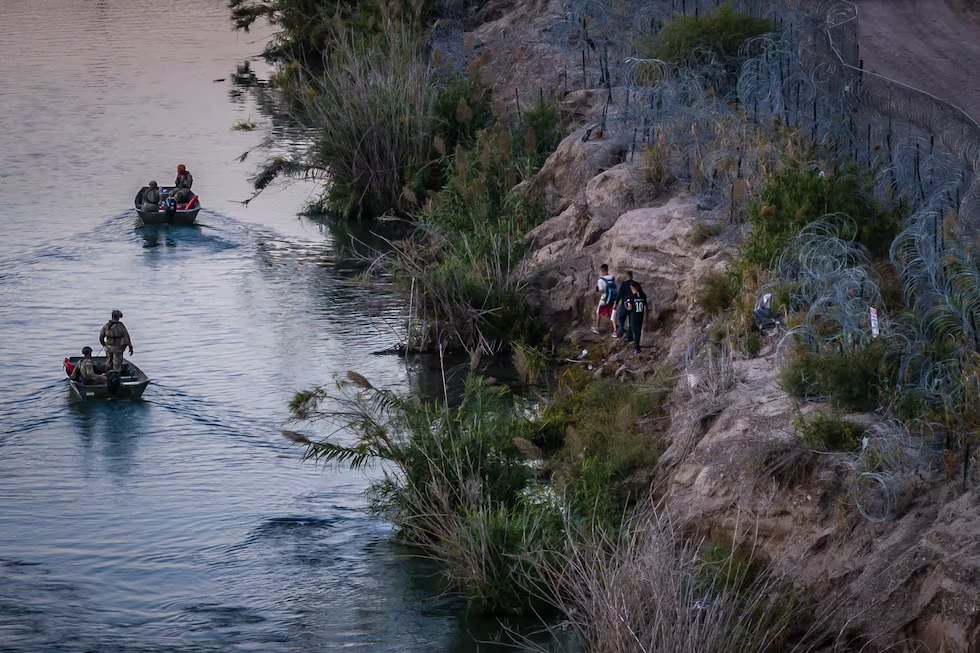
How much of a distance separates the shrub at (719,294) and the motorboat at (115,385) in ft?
34.7

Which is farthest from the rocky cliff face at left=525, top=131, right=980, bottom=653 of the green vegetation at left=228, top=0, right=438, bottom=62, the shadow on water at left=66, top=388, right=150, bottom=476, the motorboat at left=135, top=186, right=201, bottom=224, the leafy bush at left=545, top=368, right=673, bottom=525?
the green vegetation at left=228, top=0, right=438, bottom=62

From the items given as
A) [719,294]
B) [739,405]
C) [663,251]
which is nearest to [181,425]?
[663,251]

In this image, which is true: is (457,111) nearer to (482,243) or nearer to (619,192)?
(482,243)

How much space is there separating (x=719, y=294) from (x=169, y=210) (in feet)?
66.8

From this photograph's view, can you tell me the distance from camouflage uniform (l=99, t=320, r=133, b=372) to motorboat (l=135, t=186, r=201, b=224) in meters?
13.0

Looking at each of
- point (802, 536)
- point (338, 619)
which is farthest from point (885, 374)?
point (338, 619)

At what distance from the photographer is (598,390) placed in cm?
2303

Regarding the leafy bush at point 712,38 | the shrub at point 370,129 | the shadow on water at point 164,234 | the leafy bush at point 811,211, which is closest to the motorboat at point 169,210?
the shadow on water at point 164,234

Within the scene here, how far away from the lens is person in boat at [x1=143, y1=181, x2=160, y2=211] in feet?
127

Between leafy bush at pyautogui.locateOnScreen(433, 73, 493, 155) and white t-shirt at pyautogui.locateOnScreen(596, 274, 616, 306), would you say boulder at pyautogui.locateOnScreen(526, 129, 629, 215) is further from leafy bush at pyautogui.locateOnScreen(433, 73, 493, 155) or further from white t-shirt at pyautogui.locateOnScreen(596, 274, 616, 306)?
leafy bush at pyautogui.locateOnScreen(433, 73, 493, 155)

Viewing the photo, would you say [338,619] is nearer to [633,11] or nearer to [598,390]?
[598,390]

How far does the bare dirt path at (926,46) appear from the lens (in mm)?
35844

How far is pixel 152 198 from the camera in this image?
128ft

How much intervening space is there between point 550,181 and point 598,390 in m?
10.7
